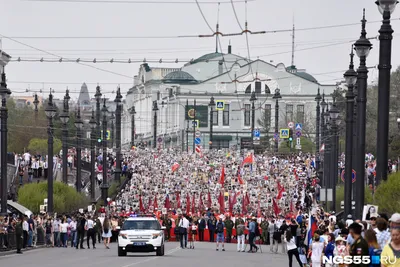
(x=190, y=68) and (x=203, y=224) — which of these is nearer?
(x=203, y=224)

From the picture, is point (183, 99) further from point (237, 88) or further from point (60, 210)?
point (60, 210)

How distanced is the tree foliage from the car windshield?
20152 millimetres

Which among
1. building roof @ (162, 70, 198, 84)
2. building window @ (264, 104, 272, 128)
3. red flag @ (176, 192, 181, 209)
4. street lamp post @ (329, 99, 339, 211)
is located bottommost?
red flag @ (176, 192, 181, 209)

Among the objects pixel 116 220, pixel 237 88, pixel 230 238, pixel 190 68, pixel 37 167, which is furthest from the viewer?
pixel 190 68

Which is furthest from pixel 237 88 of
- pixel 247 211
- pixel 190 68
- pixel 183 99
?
pixel 247 211

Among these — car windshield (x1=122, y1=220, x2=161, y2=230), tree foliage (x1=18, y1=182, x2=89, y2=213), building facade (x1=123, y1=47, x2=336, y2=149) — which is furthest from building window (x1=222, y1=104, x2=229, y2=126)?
car windshield (x1=122, y1=220, x2=161, y2=230)

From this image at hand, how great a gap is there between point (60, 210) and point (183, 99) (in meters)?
104

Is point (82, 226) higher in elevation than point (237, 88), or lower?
lower

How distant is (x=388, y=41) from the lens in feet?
95.1

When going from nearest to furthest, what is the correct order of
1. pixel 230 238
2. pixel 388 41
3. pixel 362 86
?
1. pixel 388 41
2. pixel 362 86
3. pixel 230 238

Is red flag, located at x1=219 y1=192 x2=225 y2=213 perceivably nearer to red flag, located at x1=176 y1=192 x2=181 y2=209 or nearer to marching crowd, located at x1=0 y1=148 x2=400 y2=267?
marching crowd, located at x1=0 y1=148 x2=400 y2=267

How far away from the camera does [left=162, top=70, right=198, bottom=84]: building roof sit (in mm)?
172000

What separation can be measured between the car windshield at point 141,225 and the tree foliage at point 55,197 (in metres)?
20.2

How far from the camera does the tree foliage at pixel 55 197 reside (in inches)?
2415
